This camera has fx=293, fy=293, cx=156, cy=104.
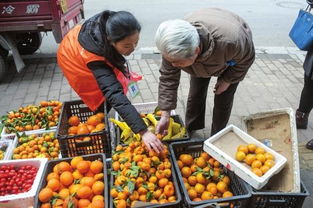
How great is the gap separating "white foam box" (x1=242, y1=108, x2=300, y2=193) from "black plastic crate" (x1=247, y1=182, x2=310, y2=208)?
55mm

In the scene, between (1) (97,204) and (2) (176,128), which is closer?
(1) (97,204)

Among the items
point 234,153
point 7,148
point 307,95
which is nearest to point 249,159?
point 234,153

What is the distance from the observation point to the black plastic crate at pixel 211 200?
1.93 m

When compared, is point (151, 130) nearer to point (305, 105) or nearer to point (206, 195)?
point (206, 195)

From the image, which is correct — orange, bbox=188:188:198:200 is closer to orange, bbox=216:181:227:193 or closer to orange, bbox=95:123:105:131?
orange, bbox=216:181:227:193

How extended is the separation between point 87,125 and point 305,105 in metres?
2.52

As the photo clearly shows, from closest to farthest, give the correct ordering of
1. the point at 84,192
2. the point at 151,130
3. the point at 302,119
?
the point at 84,192 < the point at 151,130 < the point at 302,119

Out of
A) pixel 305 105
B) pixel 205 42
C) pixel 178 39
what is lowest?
pixel 305 105

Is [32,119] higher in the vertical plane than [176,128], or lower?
lower

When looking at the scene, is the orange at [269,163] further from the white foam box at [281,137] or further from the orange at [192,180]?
the orange at [192,180]

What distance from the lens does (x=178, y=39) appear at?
6.00ft

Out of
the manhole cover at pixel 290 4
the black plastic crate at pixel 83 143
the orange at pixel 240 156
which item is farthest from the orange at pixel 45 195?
the manhole cover at pixel 290 4

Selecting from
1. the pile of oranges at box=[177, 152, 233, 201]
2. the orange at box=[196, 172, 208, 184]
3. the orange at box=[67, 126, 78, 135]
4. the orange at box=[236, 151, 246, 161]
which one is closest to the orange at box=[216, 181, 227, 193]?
the pile of oranges at box=[177, 152, 233, 201]

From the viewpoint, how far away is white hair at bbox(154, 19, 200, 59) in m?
1.83
